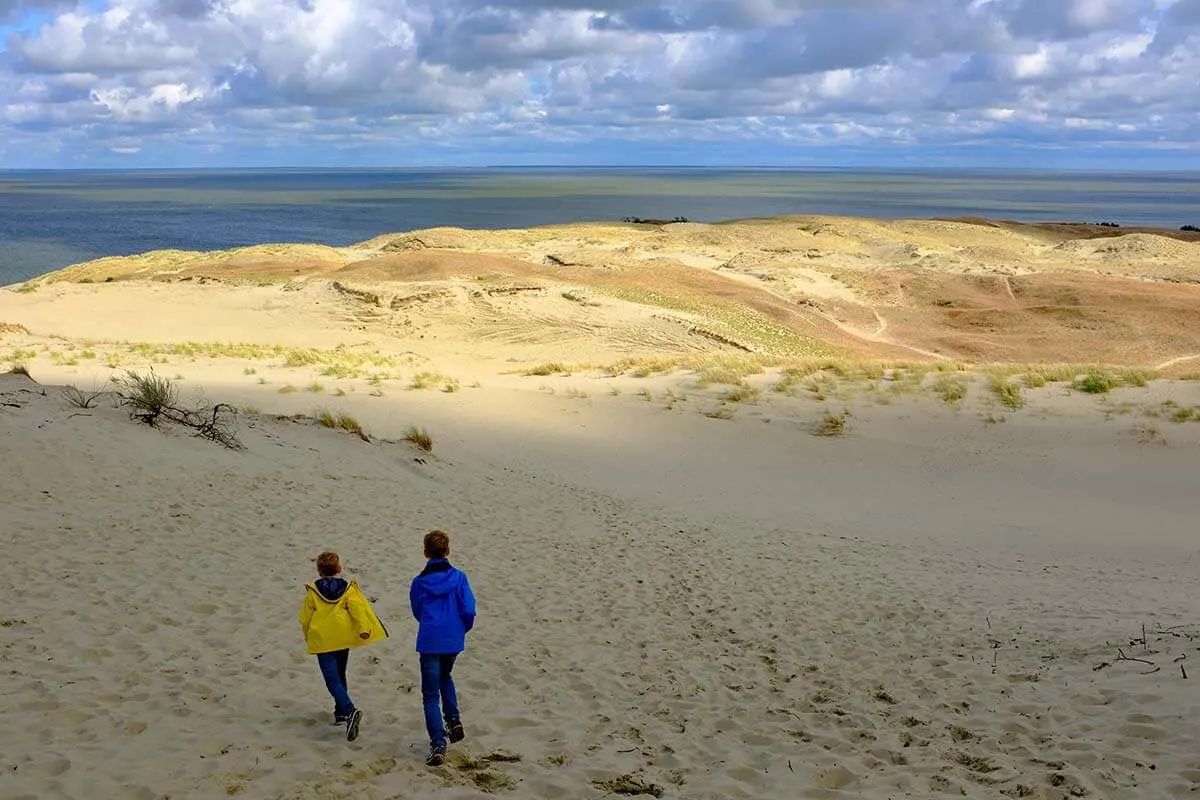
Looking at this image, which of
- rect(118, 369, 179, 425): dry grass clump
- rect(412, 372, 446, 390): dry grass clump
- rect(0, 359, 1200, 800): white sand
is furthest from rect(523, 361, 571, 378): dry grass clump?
rect(118, 369, 179, 425): dry grass clump

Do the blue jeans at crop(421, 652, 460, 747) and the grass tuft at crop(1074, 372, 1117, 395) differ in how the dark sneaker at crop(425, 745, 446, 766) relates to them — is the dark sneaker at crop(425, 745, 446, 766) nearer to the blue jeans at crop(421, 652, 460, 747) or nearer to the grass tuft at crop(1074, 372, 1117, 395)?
the blue jeans at crop(421, 652, 460, 747)

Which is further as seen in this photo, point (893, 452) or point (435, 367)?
point (435, 367)

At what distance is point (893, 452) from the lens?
1531cm

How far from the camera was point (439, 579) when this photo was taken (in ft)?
16.8

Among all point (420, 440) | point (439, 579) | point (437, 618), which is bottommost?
point (420, 440)

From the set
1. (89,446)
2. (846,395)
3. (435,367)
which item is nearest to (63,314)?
(435,367)

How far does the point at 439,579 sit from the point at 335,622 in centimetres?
64

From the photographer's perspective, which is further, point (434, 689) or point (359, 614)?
point (359, 614)

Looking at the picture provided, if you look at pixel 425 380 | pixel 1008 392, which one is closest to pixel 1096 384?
pixel 1008 392

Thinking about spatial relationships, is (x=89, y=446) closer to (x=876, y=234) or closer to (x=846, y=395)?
(x=846, y=395)

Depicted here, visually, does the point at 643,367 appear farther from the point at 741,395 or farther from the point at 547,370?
the point at 741,395

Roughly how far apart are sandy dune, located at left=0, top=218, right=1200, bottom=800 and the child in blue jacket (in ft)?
0.90

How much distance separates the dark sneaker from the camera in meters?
5.17

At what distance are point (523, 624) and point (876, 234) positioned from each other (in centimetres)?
5688
